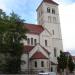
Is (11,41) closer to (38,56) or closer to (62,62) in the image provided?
(38,56)

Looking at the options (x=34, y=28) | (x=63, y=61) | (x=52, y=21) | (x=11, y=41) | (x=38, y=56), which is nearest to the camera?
(x=11, y=41)

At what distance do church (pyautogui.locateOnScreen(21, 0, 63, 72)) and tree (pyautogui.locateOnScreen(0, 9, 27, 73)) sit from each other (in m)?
4.65

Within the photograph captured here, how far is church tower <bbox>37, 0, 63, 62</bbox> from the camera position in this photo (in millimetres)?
83938

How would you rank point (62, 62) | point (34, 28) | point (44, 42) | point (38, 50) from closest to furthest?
point (62, 62) → point (38, 50) → point (44, 42) → point (34, 28)

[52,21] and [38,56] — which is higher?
[52,21]

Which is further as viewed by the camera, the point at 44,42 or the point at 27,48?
the point at 44,42

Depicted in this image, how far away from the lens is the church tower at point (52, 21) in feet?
275

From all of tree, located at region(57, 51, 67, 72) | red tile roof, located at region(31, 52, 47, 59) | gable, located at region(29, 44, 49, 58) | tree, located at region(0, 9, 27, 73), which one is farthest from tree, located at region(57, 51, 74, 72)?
tree, located at region(0, 9, 27, 73)

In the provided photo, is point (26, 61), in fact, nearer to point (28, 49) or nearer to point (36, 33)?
point (28, 49)

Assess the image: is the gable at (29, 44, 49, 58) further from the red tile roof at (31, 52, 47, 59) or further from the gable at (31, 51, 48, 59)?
the red tile roof at (31, 52, 47, 59)

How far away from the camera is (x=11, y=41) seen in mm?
65625

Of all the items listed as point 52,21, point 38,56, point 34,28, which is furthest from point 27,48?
point 52,21

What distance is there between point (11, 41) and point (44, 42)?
18136mm

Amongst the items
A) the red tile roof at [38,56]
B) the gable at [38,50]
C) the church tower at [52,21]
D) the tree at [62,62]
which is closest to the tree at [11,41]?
the red tile roof at [38,56]
